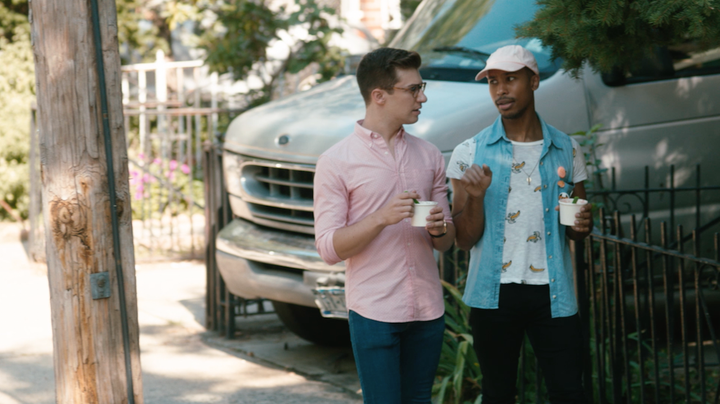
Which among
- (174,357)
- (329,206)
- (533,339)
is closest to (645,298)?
(533,339)

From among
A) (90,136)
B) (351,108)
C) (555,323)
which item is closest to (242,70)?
(351,108)

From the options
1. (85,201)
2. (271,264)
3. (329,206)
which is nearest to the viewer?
(329,206)

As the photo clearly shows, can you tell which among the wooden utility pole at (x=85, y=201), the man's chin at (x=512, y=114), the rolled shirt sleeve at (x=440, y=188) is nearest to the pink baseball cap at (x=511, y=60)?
the man's chin at (x=512, y=114)

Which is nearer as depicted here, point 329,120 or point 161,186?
point 329,120

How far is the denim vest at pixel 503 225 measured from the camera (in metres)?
3.18

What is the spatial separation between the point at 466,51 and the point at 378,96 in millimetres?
2529

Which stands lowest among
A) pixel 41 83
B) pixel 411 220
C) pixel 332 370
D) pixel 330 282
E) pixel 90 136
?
pixel 332 370

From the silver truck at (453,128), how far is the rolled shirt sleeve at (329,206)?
176 centimetres

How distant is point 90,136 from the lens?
3.51 m

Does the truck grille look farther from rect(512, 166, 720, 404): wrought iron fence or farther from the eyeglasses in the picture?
the eyeglasses

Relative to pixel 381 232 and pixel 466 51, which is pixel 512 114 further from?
pixel 466 51

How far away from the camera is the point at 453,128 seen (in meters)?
4.81

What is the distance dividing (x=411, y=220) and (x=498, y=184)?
0.47 meters

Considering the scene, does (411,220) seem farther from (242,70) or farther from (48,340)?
(242,70)
